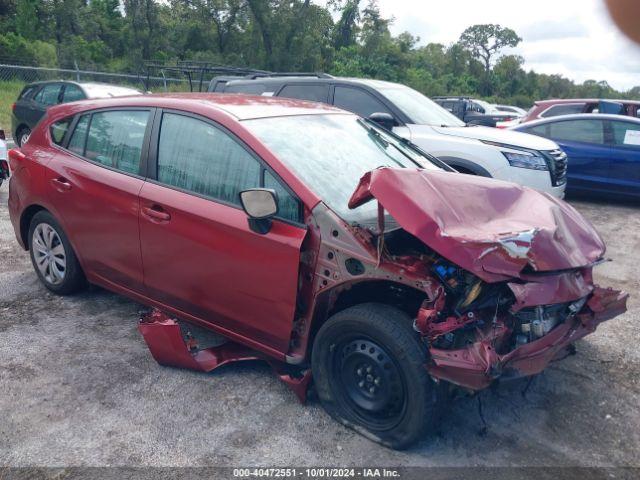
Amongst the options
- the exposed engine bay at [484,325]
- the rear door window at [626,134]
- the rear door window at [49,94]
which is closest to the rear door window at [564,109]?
the rear door window at [626,134]

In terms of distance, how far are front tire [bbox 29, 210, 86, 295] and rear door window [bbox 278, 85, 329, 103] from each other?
425 cm

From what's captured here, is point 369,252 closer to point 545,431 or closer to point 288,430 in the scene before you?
point 288,430

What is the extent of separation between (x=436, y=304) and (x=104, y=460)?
177 cm

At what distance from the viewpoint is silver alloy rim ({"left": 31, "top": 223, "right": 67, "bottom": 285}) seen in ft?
15.2

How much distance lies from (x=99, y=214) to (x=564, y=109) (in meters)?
11.1

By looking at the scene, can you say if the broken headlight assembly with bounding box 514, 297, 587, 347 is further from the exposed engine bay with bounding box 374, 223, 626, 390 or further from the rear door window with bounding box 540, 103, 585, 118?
the rear door window with bounding box 540, 103, 585, 118

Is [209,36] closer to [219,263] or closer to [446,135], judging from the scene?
[446,135]

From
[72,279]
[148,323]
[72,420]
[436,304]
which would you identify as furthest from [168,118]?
[436,304]

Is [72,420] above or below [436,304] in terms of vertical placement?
below

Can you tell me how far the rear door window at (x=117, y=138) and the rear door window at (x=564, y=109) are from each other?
10406 mm

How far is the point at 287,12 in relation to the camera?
1350 inches

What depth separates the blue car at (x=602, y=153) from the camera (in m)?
9.12

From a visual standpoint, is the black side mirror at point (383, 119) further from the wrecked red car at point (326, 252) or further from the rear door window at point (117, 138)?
the rear door window at point (117, 138)

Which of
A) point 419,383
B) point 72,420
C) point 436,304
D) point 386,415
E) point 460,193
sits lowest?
point 72,420
